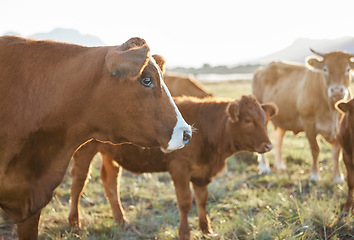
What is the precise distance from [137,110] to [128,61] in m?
0.41

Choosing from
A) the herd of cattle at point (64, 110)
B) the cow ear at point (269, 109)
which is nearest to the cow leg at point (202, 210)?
the cow ear at point (269, 109)

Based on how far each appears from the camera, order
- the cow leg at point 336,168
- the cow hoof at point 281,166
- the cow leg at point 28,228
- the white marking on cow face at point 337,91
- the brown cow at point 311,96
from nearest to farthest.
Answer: the cow leg at point 28,228
the white marking on cow face at point 337,91
the cow leg at point 336,168
the brown cow at point 311,96
the cow hoof at point 281,166

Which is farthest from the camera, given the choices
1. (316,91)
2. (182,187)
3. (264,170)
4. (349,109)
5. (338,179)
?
(264,170)

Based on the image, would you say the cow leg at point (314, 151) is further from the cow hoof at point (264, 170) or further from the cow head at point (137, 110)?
the cow head at point (137, 110)

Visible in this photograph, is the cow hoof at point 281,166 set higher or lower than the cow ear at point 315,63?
lower

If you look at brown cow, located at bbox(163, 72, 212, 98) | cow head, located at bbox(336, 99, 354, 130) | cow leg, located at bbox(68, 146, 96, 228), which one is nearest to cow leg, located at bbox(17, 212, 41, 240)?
cow leg, located at bbox(68, 146, 96, 228)

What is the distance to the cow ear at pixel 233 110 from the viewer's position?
187 inches

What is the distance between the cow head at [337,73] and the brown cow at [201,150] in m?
2.62

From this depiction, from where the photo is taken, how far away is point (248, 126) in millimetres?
4875

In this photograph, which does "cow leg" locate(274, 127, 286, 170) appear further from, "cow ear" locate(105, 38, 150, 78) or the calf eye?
"cow ear" locate(105, 38, 150, 78)

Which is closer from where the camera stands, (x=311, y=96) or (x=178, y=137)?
(x=178, y=137)

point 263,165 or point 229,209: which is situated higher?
point 229,209

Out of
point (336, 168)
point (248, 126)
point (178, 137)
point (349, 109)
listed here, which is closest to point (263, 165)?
point (336, 168)

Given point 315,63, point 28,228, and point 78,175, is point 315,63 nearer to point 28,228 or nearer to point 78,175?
point 78,175
